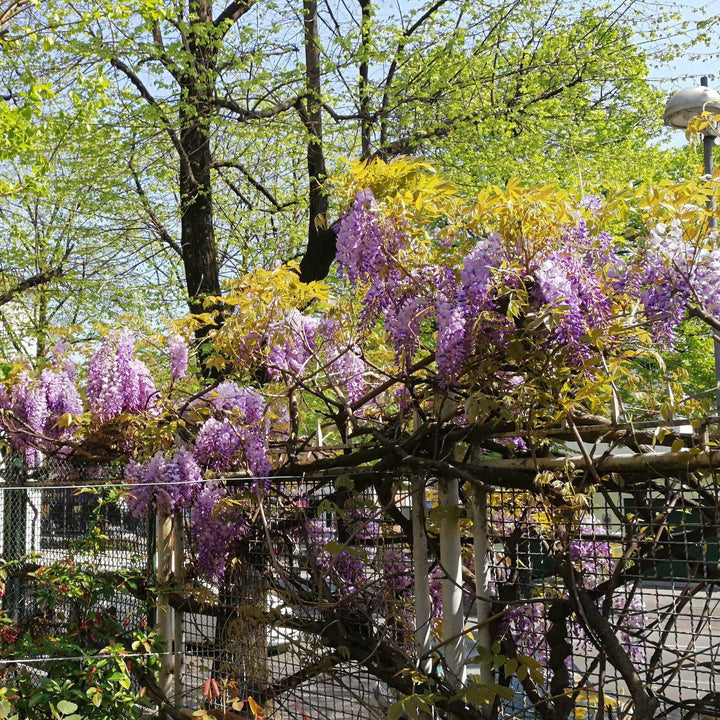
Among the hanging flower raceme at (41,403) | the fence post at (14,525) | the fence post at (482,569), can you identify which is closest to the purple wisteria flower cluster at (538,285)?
the fence post at (482,569)

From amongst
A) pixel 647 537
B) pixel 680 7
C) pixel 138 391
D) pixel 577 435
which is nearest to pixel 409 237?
pixel 577 435

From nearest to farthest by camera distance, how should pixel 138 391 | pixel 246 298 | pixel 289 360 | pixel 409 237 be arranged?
pixel 409 237 < pixel 246 298 < pixel 289 360 < pixel 138 391

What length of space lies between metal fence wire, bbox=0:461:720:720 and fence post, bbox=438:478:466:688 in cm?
5

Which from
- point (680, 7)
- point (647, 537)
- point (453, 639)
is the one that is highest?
point (680, 7)

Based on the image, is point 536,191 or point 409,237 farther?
point 409,237

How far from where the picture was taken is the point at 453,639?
2586 millimetres

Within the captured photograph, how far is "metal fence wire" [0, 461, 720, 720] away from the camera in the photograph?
7.14 ft

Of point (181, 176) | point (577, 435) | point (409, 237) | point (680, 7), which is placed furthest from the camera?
point (680, 7)

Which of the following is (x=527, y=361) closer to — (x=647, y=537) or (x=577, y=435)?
(x=577, y=435)

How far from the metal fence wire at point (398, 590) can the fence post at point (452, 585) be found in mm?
46

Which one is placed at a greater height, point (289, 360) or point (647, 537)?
point (289, 360)

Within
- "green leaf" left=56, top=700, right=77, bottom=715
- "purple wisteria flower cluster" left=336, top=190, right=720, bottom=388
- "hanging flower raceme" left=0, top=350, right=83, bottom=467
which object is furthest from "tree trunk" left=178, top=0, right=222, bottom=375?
"purple wisteria flower cluster" left=336, top=190, right=720, bottom=388

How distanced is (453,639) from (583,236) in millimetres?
1348

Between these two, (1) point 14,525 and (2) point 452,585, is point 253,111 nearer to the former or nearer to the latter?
(1) point 14,525
